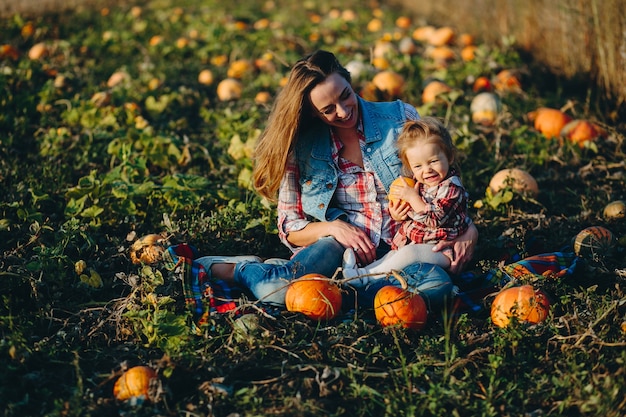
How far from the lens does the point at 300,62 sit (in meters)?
3.93

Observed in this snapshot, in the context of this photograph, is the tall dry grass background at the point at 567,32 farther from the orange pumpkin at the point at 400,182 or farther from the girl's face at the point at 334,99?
the girl's face at the point at 334,99

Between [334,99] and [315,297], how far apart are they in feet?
3.75

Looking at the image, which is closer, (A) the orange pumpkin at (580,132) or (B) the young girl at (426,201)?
(B) the young girl at (426,201)

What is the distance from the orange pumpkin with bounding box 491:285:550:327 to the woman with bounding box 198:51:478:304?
1.42 ft

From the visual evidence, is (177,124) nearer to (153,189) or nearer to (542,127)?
(153,189)

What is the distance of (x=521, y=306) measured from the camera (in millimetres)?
3340

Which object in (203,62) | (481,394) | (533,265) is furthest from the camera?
(203,62)

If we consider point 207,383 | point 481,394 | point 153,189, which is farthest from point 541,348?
point 153,189

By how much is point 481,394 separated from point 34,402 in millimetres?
1987

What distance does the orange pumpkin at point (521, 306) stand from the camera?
3.34 m

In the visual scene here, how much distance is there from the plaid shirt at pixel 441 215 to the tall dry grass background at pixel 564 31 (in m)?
2.66

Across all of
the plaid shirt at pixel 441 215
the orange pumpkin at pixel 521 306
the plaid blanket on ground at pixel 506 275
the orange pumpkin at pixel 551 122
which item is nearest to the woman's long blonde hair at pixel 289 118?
the plaid shirt at pixel 441 215

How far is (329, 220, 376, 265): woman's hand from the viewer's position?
12.9 ft

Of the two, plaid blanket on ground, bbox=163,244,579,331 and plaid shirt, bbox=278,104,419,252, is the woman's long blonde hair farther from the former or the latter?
plaid blanket on ground, bbox=163,244,579,331
